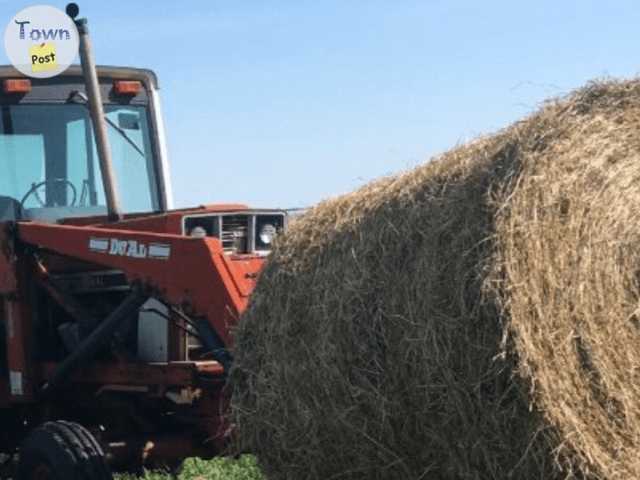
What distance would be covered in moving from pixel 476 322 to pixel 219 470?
14.3 feet

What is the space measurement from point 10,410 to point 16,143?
148 cm

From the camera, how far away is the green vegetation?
27.6 ft

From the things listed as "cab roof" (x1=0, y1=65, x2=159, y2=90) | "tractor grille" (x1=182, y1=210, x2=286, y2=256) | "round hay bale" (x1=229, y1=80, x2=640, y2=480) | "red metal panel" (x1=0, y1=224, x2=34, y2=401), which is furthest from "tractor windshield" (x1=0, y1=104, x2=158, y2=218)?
"round hay bale" (x1=229, y1=80, x2=640, y2=480)

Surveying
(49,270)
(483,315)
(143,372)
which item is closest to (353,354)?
(483,315)

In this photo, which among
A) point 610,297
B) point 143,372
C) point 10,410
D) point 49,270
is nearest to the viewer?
point 610,297

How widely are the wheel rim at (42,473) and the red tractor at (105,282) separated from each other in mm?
14

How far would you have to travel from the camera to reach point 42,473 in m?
6.86

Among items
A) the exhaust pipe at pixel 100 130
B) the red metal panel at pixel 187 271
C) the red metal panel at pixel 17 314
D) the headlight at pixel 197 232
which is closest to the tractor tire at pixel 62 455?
the red metal panel at pixel 17 314

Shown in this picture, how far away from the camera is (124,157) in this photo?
841 cm

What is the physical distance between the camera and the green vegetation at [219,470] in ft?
27.6

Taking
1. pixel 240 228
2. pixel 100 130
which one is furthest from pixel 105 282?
pixel 240 228

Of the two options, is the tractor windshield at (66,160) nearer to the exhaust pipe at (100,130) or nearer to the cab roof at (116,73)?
the cab roof at (116,73)

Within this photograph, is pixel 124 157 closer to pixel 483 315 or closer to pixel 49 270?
pixel 49 270

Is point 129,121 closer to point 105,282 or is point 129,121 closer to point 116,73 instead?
point 116,73
